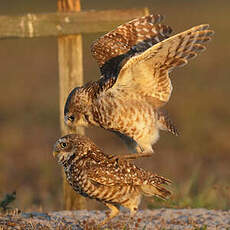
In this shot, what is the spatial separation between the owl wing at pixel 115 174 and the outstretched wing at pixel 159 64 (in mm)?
823

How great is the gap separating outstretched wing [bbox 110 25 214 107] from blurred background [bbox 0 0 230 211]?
1615mm

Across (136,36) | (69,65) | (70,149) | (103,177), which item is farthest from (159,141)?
(103,177)

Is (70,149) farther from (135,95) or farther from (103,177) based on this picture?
(135,95)

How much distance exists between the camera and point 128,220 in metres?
7.48

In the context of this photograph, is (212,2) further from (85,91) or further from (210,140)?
(85,91)

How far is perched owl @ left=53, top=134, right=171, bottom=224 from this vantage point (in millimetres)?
6809

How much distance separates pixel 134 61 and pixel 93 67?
57.5 feet

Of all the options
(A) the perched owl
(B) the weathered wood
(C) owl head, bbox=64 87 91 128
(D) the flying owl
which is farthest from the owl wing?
(B) the weathered wood

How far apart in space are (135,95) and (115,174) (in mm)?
991

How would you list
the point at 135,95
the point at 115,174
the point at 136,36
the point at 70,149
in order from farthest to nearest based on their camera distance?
the point at 136,36 < the point at 135,95 < the point at 70,149 < the point at 115,174

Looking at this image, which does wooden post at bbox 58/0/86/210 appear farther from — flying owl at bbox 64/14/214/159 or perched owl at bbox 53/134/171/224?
perched owl at bbox 53/134/171/224

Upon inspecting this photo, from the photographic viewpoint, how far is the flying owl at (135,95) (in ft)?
23.0

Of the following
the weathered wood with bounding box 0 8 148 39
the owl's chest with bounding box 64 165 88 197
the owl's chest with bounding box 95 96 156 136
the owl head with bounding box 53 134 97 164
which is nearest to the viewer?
the owl's chest with bounding box 64 165 88 197

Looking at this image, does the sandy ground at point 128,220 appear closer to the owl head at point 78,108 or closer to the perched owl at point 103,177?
the perched owl at point 103,177
